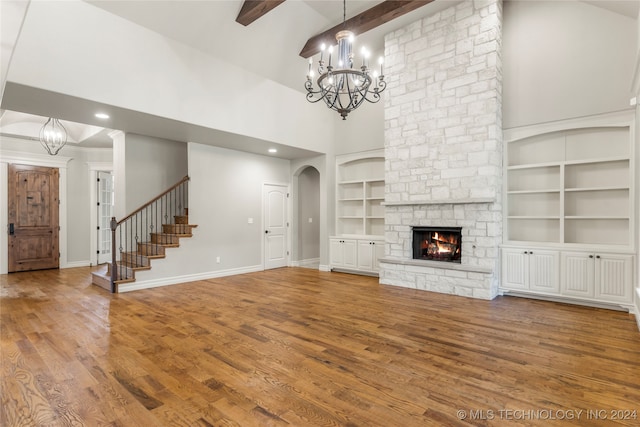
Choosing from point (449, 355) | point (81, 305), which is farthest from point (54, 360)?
point (449, 355)

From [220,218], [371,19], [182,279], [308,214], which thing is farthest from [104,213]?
[371,19]

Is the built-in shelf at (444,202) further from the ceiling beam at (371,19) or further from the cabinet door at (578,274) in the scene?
the ceiling beam at (371,19)

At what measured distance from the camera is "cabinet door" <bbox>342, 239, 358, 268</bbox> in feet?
24.2

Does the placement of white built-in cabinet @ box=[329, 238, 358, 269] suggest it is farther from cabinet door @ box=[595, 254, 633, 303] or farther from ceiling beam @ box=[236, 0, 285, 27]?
ceiling beam @ box=[236, 0, 285, 27]

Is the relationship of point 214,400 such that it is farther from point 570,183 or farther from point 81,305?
point 570,183

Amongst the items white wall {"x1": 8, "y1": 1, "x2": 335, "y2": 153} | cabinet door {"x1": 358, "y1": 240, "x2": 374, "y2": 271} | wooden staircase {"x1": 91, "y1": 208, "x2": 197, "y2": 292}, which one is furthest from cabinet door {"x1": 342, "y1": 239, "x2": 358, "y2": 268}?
wooden staircase {"x1": 91, "y1": 208, "x2": 197, "y2": 292}

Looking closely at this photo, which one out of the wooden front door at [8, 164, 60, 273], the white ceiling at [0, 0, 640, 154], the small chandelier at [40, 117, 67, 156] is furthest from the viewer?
the wooden front door at [8, 164, 60, 273]

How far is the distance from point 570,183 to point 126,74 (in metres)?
6.60

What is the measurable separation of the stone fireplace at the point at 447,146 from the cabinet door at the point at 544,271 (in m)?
0.48

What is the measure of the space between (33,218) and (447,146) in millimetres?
9335

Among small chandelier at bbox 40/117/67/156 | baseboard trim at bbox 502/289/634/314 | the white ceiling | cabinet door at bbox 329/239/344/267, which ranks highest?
the white ceiling

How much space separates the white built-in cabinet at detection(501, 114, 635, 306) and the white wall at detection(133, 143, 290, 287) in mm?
5132

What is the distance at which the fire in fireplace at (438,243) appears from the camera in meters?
5.68

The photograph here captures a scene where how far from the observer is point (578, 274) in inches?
185
